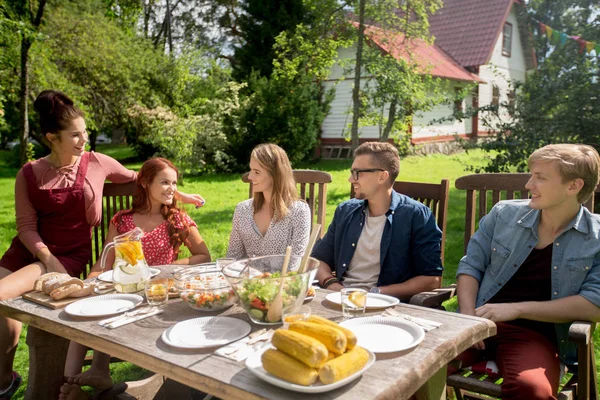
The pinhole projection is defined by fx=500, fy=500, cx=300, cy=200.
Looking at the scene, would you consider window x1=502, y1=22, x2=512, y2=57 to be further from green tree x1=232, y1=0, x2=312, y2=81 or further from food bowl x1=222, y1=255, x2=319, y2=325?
food bowl x1=222, y1=255, x2=319, y2=325

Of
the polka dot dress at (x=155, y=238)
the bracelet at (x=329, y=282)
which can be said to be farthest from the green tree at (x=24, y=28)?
the bracelet at (x=329, y=282)

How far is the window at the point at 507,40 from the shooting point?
21.9 meters

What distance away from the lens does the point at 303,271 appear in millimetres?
1768

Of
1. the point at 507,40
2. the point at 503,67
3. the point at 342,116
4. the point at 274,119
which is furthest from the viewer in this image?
the point at 507,40

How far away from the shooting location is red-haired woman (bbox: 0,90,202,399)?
316 centimetres

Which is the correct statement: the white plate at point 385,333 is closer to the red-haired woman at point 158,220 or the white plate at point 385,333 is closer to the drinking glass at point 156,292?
the drinking glass at point 156,292

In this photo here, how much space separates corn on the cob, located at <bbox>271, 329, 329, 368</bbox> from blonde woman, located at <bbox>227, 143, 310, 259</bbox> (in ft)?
5.28

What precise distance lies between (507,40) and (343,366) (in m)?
24.0

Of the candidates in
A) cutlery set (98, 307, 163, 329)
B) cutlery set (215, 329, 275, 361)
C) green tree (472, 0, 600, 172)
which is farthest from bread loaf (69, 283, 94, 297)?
green tree (472, 0, 600, 172)

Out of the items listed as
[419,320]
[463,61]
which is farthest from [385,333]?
[463,61]

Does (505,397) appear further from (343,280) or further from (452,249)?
(452,249)

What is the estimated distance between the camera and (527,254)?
98.7 inches

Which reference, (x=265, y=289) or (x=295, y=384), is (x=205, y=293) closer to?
(x=265, y=289)

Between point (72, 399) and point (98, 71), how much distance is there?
48.7 feet
